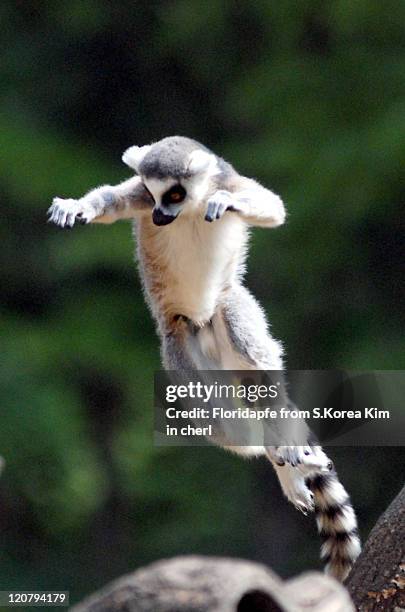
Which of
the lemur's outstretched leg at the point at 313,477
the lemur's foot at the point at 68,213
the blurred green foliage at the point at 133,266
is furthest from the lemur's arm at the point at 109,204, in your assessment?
the blurred green foliage at the point at 133,266

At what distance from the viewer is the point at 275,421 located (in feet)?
10.4

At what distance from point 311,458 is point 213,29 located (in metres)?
5.14

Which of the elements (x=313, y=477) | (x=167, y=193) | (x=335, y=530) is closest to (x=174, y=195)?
(x=167, y=193)

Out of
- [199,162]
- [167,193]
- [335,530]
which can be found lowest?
[335,530]

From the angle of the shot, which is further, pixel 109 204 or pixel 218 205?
pixel 109 204

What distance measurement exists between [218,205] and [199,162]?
31 centimetres

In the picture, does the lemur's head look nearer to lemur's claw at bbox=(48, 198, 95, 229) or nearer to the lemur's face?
the lemur's face

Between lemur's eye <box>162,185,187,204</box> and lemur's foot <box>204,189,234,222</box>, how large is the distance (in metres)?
0.15

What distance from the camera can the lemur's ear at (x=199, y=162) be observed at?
3.00 metres

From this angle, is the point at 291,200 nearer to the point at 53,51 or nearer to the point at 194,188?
the point at 53,51

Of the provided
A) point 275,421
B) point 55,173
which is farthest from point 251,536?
point 275,421

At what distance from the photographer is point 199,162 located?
9.89 feet

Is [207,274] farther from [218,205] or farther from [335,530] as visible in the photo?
[335,530]

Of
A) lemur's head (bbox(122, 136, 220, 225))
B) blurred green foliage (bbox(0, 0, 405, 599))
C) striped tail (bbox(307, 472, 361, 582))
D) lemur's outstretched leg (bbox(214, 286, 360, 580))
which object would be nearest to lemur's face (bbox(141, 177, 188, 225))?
lemur's head (bbox(122, 136, 220, 225))
